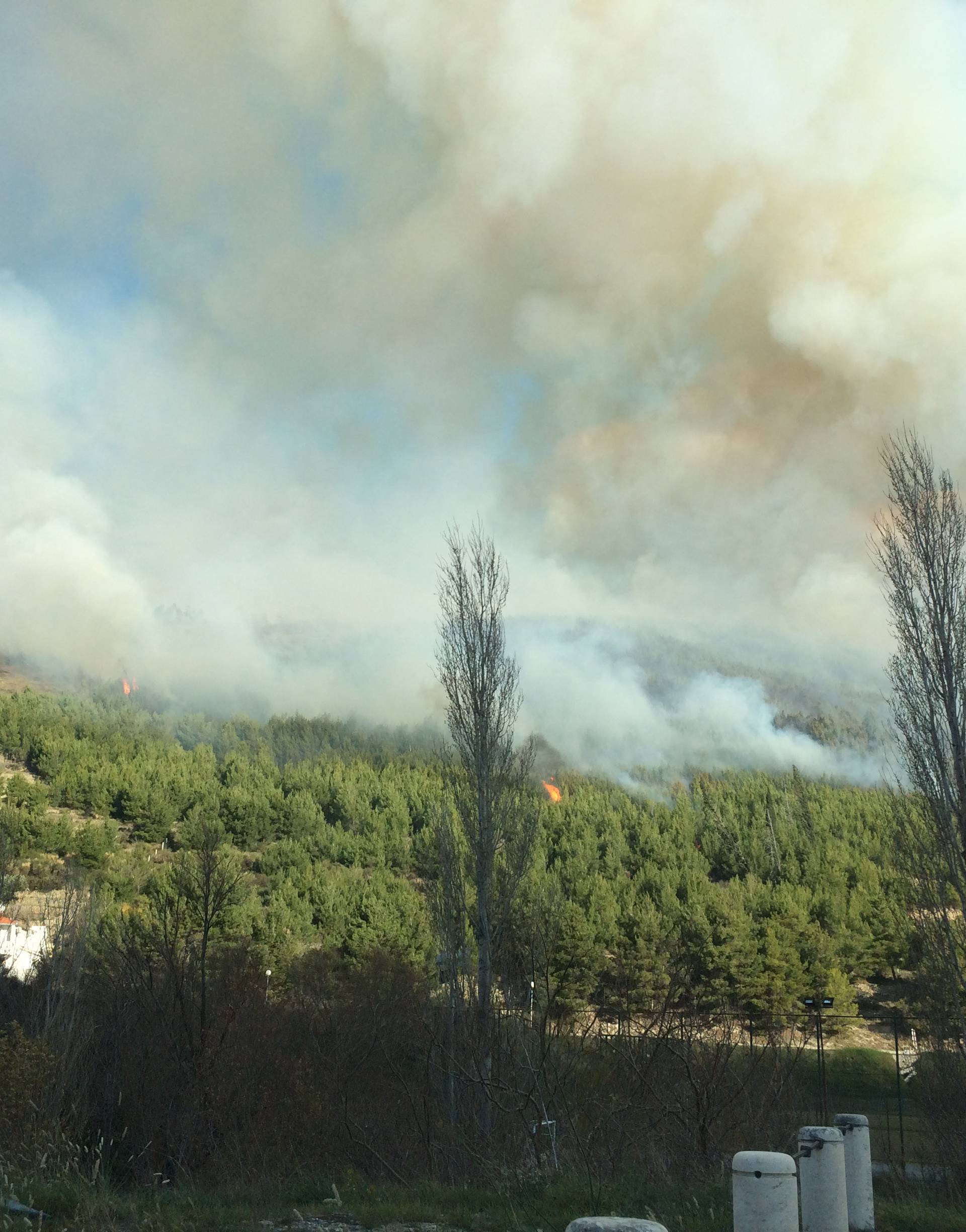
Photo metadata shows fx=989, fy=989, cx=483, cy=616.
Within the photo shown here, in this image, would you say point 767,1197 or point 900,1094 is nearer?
point 767,1197

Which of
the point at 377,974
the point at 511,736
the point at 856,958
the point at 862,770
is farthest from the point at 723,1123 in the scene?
the point at 862,770

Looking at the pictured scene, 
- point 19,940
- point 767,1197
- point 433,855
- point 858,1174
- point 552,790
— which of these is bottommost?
point 19,940

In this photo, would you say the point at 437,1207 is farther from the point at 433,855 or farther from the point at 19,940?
the point at 19,940

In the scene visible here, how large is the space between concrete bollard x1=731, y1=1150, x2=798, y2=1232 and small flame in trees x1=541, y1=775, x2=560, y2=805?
117 m

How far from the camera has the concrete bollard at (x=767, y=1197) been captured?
4414mm

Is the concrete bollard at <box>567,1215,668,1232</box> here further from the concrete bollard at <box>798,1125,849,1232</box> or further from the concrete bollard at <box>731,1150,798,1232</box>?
the concrete bollard at <box>798,1125,849,1232</box>

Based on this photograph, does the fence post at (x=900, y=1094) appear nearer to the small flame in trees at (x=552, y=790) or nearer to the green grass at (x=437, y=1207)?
the green grass at (x=437, y=1207)

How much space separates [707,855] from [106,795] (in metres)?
58.9

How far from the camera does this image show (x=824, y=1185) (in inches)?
211

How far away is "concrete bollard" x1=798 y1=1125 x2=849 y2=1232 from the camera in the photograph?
17.6 ft

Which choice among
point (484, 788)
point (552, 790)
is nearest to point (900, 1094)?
point (484, 788)

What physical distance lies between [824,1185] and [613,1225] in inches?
83.1

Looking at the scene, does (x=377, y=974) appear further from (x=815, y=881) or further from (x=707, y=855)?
(x=707, y=855)

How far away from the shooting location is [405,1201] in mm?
7980
